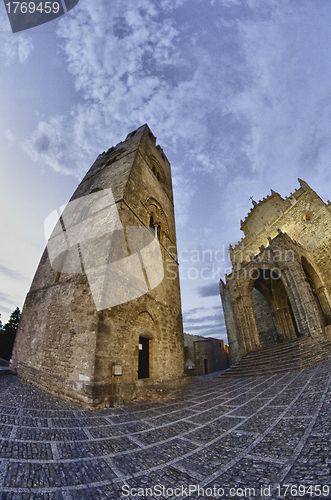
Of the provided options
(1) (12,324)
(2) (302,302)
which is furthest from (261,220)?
(1) (12,324)

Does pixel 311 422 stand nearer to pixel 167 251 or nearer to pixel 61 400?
pixel 61 400

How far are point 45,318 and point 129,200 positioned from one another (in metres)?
5.75

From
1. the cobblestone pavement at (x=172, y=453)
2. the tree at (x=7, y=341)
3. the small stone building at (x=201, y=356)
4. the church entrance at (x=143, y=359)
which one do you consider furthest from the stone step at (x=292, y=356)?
the tree at (x=7, y=341)

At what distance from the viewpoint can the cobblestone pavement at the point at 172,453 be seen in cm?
164

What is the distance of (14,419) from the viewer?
3.25 metres

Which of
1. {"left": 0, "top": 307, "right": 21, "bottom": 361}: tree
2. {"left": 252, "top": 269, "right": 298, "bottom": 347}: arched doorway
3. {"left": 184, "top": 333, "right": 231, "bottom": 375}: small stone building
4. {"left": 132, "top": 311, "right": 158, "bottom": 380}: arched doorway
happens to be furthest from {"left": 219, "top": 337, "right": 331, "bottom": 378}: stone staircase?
{"left": 0, "top": 307, "right": 21, "bottom": 361}: tree

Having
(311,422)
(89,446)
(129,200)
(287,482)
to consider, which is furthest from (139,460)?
(129,200)

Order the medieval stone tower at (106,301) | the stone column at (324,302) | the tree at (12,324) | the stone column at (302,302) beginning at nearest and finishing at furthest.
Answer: the medieval stone tower at (106,301) < the stone column at (302,302) < the stone column at (324,302) < the tree at (12,324)

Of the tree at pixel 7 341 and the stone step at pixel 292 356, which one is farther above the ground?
the tree at pixel 7 341

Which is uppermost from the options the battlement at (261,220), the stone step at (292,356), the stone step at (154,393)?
the battlement at (261,220)

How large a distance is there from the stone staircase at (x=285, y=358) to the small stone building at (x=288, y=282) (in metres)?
1.04

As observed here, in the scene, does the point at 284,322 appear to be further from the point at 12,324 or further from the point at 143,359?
the point at 12,324

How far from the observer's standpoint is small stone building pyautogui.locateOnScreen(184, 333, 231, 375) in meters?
19.3

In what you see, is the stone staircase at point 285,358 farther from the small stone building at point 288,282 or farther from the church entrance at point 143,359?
the church entrance at point 143,359
